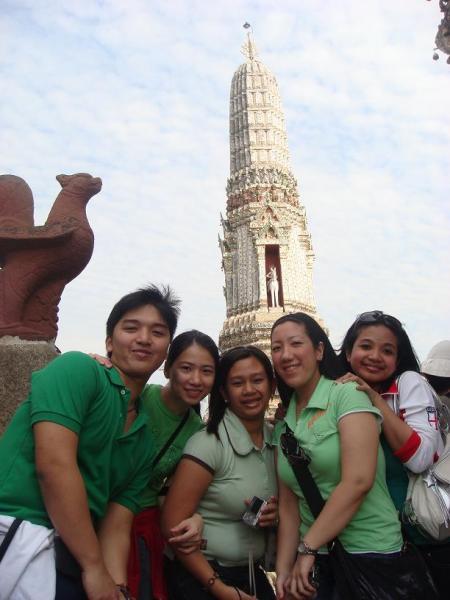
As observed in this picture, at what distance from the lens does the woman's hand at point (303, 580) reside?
211 centimetres

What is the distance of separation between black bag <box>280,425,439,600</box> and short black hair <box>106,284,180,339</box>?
2.87 feet

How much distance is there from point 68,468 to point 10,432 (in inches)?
9.8

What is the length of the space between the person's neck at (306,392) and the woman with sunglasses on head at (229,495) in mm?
169

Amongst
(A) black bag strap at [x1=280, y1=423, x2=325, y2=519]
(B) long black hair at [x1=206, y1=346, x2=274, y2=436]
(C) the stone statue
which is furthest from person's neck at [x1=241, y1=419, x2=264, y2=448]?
(C) the stone statue

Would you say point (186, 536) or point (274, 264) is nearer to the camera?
point (186, 536)

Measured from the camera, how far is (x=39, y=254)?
13.0ft

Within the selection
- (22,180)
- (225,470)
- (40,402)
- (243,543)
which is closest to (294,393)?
(225,470)

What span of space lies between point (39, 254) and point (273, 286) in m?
13.8

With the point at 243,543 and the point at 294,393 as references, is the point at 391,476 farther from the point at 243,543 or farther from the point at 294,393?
the point at 243,543

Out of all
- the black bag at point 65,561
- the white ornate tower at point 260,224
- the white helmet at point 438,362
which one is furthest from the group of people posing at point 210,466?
the white ornate tower at point 260,224

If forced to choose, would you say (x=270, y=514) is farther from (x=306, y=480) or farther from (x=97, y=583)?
(x=97, y=583)

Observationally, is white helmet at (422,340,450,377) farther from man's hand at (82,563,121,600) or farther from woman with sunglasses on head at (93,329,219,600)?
man's hand at (82,563,121,600)

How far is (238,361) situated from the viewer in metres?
2.55

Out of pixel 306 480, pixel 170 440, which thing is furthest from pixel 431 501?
pixel 170 440
